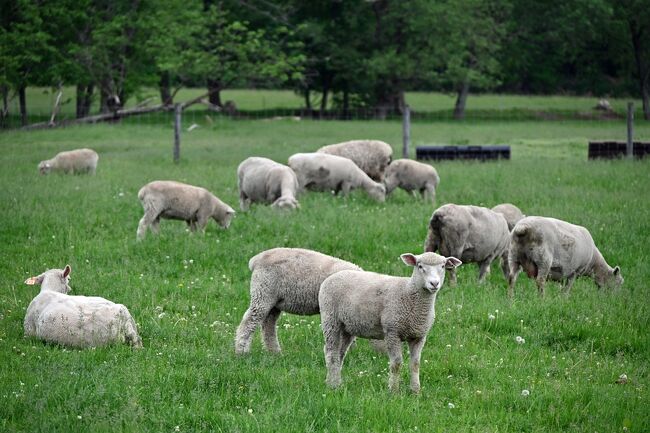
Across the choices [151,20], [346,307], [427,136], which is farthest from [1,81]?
[346,307]

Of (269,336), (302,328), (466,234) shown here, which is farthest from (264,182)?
(269,336)

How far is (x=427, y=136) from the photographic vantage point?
37.2 meters

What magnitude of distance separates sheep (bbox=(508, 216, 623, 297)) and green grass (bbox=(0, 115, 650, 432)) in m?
0.29

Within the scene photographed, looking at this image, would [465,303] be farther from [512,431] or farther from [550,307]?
[512,431]

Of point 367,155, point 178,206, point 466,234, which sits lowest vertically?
point 466,234

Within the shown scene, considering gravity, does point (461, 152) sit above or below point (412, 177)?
below

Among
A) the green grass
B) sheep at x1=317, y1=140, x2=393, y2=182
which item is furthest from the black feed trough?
the green grass

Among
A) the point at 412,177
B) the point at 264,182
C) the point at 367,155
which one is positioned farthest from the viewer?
the point at 367,155

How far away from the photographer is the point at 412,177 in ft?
63.3

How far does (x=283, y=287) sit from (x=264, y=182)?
27.9 feet

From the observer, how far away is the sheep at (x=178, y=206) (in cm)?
1499

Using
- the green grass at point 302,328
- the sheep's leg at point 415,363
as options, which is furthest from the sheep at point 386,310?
the green grass at point 302,328

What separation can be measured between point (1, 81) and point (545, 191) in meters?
23.8

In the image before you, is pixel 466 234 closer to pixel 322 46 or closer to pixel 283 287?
pixel 283 287
